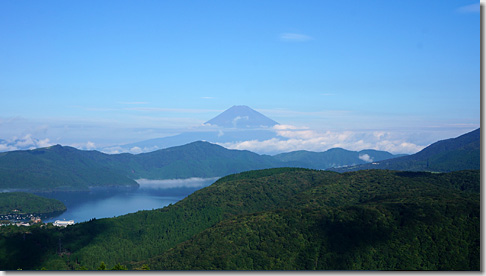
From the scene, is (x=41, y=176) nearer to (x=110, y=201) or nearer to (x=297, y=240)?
(x=110, y=201)

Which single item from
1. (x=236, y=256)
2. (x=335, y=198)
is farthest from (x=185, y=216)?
(x=236, y=256)

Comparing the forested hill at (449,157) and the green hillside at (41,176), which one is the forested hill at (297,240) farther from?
the green hillside at (41,176)

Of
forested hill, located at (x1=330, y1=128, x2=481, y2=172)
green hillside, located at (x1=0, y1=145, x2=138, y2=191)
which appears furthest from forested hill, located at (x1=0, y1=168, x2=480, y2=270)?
green hillside, located at (x1=0, y1=145, x2=138, y2=191)

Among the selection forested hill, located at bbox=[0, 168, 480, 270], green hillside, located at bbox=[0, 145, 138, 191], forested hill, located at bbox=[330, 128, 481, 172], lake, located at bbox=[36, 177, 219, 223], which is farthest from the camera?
green hillside, located at bbox=[0, 145, 138, 191]

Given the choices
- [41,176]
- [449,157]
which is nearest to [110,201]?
[41,176]

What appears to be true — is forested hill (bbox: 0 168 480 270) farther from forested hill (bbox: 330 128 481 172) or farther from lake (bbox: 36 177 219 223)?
forested hill (bbox: 330 128 481 172)

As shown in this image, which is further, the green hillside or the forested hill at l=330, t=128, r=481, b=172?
the green hillside
